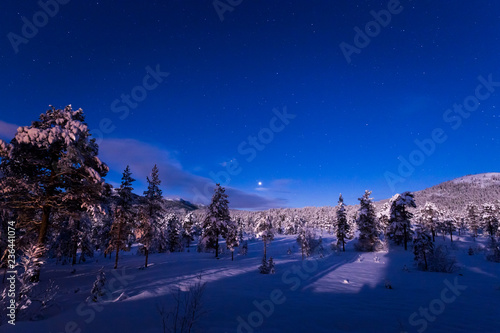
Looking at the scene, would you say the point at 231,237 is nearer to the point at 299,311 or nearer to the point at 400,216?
the point at 299,311

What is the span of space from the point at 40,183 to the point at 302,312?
14.1 m

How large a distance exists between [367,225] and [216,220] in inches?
1008

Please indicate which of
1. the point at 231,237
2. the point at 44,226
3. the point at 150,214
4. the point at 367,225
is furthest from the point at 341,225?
the point at 44,226

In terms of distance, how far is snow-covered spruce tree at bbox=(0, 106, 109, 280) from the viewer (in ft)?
34.6

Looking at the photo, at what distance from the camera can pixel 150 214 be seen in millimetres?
25219

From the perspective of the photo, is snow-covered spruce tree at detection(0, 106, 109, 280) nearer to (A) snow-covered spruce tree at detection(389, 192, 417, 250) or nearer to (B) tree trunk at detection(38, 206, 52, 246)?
(B) tree trunk at detection(38, 206, 52, 246)

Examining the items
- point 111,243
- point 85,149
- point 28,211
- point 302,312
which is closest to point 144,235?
point 111,243

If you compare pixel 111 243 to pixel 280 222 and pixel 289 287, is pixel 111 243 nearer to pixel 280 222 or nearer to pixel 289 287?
pixel 289 287

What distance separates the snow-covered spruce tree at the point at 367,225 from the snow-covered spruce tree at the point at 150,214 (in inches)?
1261

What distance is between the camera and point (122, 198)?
76.2 ft

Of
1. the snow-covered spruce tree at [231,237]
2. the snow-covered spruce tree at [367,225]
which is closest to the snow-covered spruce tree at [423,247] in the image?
the snow-covered spruce tree at [367,225]

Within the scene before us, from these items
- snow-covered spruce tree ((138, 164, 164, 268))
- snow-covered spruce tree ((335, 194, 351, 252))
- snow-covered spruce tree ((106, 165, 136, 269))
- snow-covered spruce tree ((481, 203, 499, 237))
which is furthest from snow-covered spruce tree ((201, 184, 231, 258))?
snow-covered spruce tree ((481, 203, 499, 237))

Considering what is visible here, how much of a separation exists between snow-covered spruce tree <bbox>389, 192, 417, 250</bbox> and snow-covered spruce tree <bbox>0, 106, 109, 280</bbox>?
41919 mm

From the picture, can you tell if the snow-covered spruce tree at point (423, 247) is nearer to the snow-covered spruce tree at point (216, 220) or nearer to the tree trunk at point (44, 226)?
the snow-covered spruce tree at point (216, 220)
